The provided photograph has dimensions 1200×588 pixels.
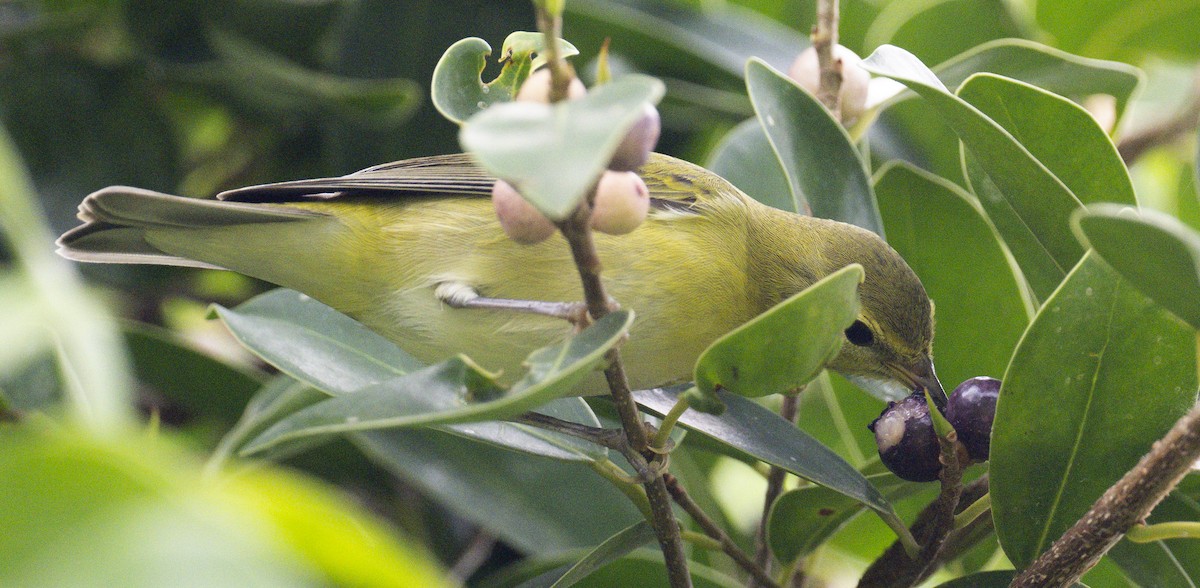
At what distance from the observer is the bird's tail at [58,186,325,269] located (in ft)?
8.13

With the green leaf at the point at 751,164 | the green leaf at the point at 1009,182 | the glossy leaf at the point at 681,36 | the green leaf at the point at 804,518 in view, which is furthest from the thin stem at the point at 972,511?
the glossy leaf at the point at 681,36

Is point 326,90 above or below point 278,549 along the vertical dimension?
below

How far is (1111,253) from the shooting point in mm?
1454

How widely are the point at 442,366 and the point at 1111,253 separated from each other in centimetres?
97

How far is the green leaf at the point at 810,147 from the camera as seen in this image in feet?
8.19

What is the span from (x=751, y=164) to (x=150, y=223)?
1644mm

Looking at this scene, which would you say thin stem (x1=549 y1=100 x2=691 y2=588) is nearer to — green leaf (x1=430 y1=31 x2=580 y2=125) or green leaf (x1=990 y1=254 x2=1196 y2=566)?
green leaf (x1=430 y1=31 x2=580 y2=125)

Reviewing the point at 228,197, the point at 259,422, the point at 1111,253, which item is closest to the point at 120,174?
the point at 228,197

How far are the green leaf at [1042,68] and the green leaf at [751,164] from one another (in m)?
0.52

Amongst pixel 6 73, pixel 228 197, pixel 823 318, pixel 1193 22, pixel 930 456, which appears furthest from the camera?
pixel 1193 22

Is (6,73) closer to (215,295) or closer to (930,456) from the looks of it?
(215,295)

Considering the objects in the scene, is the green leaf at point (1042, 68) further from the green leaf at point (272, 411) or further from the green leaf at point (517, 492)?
the green leaf at point (272, 411)

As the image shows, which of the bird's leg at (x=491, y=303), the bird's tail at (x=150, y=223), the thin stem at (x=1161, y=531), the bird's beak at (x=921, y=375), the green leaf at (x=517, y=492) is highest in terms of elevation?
the bird's tail at (x=150, y=223)

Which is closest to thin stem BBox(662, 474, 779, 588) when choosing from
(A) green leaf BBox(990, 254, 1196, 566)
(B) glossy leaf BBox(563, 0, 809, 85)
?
(A) green leaf BBox(990, 254, 1196, 566)
